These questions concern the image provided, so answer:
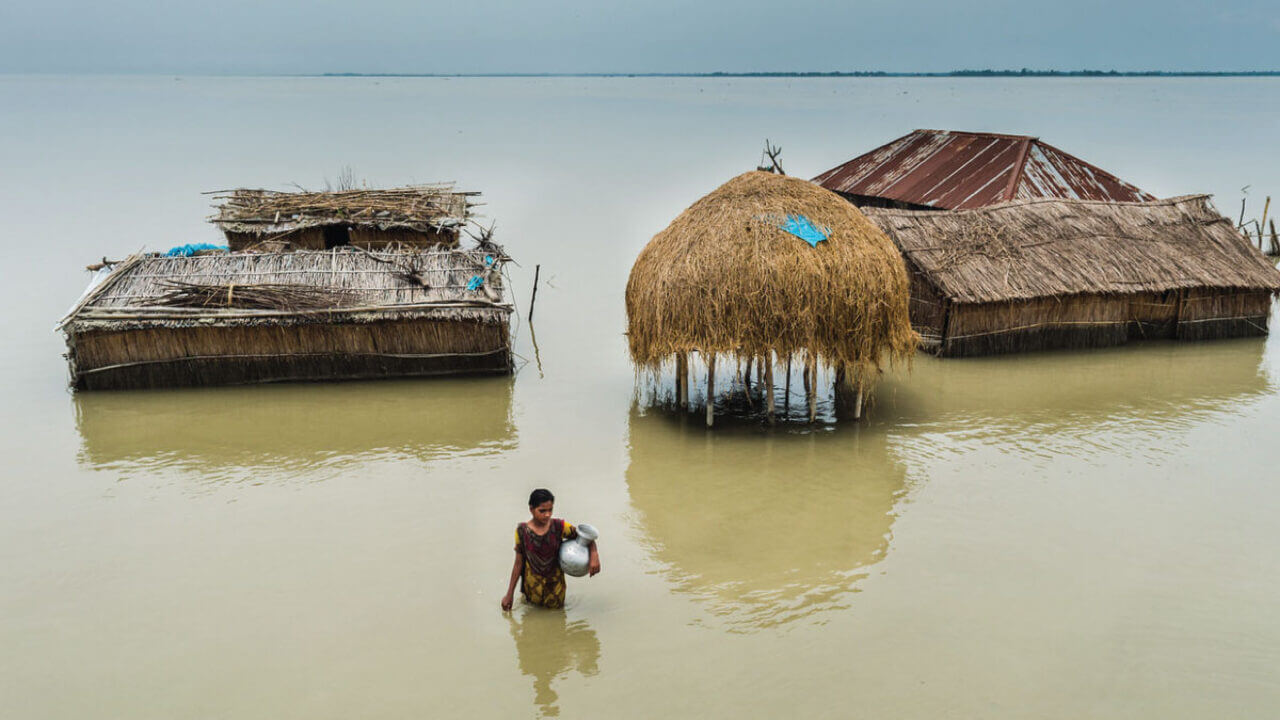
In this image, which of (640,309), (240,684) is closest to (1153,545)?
(640,309)

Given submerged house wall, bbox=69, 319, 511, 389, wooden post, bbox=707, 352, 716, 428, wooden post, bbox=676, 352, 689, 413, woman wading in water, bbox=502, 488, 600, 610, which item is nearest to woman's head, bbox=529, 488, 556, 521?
woman wading in water, bbox=502, 488, 600, 610

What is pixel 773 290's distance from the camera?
11.8 m

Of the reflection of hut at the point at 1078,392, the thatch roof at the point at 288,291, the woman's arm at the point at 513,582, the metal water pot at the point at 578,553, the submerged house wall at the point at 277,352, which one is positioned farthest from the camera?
the submerged house wall at the point at 277,352

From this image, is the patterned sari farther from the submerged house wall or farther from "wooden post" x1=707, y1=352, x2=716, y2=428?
the submerged house wall

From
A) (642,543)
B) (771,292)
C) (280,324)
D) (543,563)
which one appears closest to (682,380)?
(771,292)

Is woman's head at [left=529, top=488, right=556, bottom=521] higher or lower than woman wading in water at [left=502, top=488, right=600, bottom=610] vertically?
higher

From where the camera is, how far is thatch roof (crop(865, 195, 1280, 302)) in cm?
1606

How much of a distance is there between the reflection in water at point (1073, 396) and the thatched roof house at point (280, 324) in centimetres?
661

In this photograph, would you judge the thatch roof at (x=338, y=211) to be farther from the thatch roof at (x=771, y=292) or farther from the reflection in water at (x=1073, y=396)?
the reflection in water at (x=1073, y=396)

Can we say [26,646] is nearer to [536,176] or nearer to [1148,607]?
[1148,607]

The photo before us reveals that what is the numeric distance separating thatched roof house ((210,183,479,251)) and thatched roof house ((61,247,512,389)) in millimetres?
2841

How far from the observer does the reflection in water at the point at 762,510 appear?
9180 millimetres

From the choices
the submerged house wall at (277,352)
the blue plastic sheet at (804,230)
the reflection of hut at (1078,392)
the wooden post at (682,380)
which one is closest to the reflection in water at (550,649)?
the wooden post at (682,380)

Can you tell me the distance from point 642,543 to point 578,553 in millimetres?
2136
